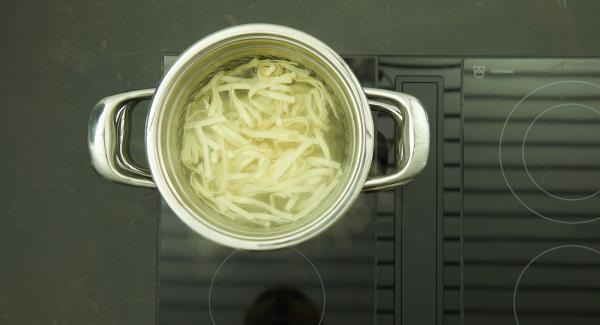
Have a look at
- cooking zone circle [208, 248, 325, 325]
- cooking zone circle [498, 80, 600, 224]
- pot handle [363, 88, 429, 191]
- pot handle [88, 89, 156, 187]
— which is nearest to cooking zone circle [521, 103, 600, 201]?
cooking zone circle [498, 80, 600, 224]

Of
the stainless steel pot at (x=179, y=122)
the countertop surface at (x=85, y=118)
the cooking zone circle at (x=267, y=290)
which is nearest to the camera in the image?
the stainless steel pot at (x=179, y=122)

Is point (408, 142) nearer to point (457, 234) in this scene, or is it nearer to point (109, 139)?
point (457, 234)

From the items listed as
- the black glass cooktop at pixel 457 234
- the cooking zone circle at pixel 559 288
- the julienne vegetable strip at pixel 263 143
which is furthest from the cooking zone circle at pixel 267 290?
the cooking zone circle at pixel 559 288

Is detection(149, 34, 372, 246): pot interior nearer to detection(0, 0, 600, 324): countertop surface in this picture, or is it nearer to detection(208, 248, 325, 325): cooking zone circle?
detection(208, 248, 325, 325): cooking zone circle

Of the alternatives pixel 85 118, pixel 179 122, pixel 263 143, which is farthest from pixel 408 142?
pixel 85 118

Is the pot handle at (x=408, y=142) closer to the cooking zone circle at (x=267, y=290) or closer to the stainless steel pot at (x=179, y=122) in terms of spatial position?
the stainless steel pot at (x=179, y=122)

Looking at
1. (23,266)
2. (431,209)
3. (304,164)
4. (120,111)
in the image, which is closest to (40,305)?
(23,266)

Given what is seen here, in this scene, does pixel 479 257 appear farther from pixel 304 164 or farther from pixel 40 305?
pixel 40 305

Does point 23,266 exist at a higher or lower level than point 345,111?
lower
